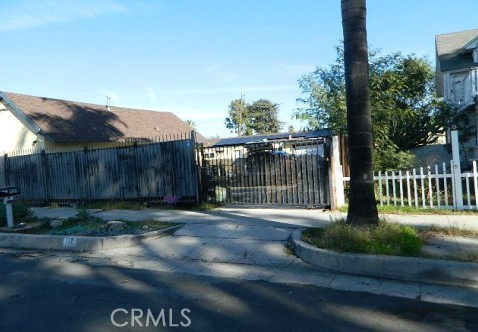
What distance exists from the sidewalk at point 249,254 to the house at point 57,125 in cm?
1136

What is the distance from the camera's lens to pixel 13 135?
21.4 meters

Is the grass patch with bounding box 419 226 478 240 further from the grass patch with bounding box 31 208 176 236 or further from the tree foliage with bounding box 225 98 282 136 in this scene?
the tree foliage with bounding box 225 98 282 136

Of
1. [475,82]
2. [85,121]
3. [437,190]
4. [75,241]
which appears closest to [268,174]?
[437,190]

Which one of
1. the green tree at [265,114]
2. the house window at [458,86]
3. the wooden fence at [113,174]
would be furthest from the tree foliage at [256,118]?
the wooden fence at [113,174]

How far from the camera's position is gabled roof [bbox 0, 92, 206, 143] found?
20.7 metres

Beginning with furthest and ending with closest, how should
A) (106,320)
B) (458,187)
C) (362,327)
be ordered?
(458,187) → (106,320) → (362,327)

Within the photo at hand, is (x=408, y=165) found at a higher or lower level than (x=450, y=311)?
higher

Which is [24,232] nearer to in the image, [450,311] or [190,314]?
[190,314]

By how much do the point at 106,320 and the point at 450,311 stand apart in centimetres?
363

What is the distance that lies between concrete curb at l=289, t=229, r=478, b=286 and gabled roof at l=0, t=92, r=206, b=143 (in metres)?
16.7

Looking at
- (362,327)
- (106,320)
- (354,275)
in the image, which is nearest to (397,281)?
(354,275)

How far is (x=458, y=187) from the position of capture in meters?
9.48

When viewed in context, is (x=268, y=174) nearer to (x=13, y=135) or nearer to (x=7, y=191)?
(x=7, y=191)

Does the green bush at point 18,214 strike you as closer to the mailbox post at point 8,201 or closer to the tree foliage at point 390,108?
the mailbox post at point 8,201
